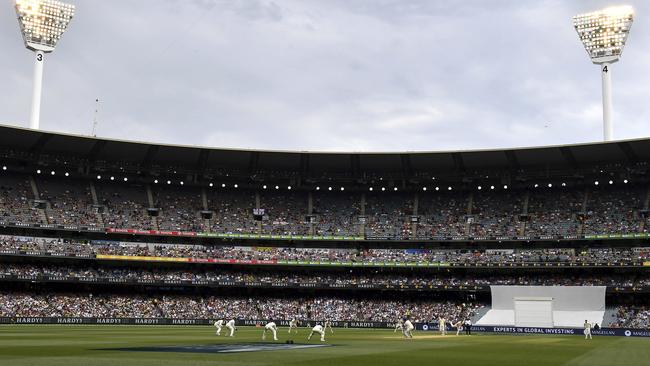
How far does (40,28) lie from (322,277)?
163 ft

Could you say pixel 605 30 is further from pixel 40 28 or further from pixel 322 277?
pixel 40 28

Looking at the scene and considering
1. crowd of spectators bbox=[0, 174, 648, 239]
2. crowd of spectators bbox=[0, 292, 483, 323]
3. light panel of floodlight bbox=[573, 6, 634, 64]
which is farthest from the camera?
crowd of spectators bbox=[0, 174, 648, 239]

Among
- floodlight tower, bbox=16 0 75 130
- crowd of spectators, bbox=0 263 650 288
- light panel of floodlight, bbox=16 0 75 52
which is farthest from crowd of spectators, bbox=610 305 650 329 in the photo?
light panel of floodlight, bbox=16 0 75 52

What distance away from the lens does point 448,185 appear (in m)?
92.6

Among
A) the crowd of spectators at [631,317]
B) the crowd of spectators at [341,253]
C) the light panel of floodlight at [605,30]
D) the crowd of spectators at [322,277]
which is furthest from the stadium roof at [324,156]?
the crowd of spectators at [631,317]

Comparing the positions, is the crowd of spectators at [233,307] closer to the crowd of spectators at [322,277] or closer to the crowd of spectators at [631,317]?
the crowd of spectators at [322,277]

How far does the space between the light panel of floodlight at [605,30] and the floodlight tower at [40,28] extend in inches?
2627

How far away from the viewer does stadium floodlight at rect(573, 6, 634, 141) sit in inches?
3147

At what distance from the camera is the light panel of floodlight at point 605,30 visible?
7981 cm

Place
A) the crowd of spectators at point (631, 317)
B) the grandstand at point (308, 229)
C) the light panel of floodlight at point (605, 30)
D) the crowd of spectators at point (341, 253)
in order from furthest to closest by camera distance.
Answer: the light panel of floodlight at point (605, 30), the grandstand at point (308, 229), the crowd of spectators at point (341, 253), the crowd of spectators at point (631, 317)

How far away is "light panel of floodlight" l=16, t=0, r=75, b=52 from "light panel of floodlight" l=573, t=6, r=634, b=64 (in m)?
66.5

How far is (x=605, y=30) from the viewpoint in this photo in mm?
82000

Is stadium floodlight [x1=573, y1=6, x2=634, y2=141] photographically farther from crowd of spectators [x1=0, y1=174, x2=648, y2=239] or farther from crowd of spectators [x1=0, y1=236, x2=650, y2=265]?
crowd of spectators [x1=0, y1=236, x2=650, y2=265]

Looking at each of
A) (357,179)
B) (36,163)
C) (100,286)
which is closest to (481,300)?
(357,179)
